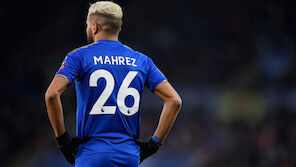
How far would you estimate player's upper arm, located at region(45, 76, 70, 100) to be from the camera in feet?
10.6

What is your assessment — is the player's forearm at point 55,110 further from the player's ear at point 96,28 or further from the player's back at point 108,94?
the player's ear at point 96,28

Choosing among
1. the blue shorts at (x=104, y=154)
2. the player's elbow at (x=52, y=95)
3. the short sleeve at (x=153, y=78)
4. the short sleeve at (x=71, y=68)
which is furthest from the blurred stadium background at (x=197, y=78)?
the player's elbow at (x=52, y=95)

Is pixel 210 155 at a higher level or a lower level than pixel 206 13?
lower

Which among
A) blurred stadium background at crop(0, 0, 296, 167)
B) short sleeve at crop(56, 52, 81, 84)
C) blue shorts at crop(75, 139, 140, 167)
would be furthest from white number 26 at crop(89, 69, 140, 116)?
blurred stadium background at crop(0, 0, 296, 167)

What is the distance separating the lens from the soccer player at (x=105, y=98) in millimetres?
3391

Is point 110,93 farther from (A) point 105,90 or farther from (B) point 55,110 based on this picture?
(B) point 55,110

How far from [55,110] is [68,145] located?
0.27 metres

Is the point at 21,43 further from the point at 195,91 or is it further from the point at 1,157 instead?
the point at 195,91

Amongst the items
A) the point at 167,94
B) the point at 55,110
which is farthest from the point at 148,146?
the point at 55,110

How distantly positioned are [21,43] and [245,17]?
28.4 feet

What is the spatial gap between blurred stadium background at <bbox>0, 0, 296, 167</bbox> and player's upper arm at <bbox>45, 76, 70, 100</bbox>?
8188 millimetres

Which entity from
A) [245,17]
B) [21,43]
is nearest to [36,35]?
[21,43]

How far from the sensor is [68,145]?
11.1ft

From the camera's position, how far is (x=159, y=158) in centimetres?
1370
